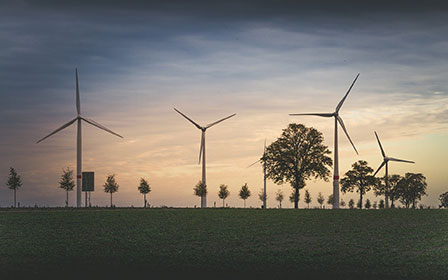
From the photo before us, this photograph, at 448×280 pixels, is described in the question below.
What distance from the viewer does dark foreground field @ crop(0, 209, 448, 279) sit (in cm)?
3619

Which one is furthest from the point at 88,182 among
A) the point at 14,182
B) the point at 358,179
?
the point at 358,179

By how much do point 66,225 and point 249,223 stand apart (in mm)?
19026

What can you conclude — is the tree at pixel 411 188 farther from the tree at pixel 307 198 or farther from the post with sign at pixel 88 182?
the post with sign at pixel 88 182

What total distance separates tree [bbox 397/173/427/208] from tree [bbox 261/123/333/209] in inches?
2405

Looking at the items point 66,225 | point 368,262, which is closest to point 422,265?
point 368,262

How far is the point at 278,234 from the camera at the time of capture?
173 ft

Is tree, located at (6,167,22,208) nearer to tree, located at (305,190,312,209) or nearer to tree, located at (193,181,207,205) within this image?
tree, located at (193,181,207,205)

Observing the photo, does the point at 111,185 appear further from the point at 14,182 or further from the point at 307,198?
the point at 307,198

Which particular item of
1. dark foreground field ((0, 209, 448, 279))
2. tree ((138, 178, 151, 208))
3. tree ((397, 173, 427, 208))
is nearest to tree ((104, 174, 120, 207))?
tree ((138, 178, 151, 208))

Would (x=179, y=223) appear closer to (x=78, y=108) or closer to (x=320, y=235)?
(x=320, y=235)

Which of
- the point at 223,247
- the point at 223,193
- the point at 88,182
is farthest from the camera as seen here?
the point at 223,193

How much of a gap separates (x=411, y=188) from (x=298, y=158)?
2588 inches

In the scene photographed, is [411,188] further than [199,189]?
Yes

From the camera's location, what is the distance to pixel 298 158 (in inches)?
4294
